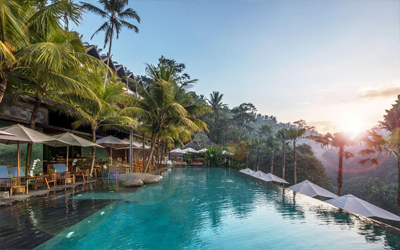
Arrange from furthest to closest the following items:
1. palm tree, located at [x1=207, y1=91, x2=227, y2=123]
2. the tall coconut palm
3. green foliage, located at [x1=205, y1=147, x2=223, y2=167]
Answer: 1. palm tree, located at [x1=207, y1=91, x2=227, y2=123]
2. green foliage, located at [x1=205, y1=147, x2=223, y2=167]
3. the tall coconut palm

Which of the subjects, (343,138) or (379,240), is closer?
(379,240)

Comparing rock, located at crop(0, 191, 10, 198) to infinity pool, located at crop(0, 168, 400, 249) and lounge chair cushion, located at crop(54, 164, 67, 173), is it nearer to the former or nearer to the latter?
infinity pool, located at crop(0, 168, 400, 249)

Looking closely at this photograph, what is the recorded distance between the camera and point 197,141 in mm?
37281

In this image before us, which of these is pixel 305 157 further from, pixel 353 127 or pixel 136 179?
pixel 136 179

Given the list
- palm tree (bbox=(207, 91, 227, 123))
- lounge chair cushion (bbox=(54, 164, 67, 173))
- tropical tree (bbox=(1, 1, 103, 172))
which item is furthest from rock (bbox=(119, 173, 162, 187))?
palm tree (bbox=(207, 91, 227, 123))

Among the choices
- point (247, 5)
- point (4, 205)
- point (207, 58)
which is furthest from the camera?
point (207, 58)

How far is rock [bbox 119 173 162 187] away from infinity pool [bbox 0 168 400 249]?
2951 millimetres

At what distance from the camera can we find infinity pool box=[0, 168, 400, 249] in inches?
176

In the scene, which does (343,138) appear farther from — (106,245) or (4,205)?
(4,205)

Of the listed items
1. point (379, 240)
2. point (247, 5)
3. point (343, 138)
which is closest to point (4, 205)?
point (379, 240)

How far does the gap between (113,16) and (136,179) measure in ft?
51.9

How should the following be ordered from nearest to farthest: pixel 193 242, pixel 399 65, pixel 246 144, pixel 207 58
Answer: pixel 193 242
pixel 399 65
pixel 207 58
pixel 246 144

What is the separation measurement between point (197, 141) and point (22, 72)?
101 ft

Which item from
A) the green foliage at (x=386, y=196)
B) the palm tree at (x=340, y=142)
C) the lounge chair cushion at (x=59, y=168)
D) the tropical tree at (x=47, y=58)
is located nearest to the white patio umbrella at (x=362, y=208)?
the tropical tree at (x=47, y=58)
